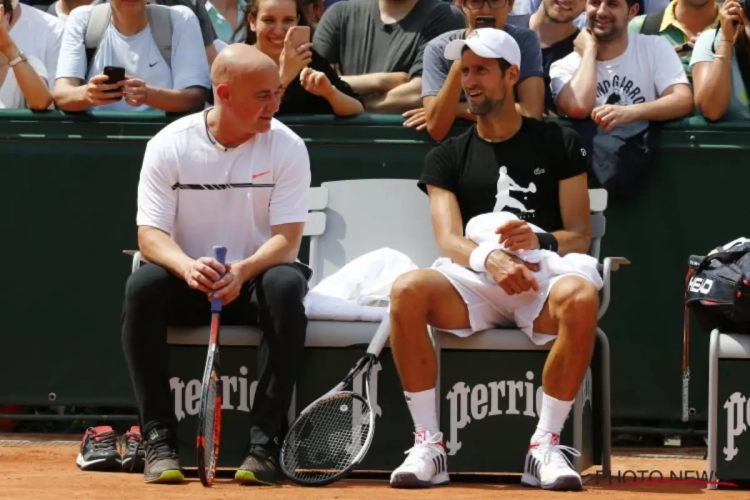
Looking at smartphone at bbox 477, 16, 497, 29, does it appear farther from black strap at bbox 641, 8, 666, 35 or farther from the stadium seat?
the stadium seat

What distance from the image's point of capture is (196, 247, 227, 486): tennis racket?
595 cm

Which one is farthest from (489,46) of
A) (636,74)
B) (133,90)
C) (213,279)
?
(133,90)

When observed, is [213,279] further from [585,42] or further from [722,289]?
[585,42]

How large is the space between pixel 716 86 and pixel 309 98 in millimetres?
2050

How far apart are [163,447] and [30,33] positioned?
337 centimetres

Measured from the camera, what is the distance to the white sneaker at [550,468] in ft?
19.8

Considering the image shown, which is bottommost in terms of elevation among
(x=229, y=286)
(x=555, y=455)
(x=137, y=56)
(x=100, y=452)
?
(x=100, y=452)

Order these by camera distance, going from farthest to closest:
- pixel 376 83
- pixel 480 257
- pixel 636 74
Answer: pixel 376 83 < pixel 636 74 < pixel 480 257

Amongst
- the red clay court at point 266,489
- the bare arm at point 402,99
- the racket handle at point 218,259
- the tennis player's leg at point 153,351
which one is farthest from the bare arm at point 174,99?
the red clay court at point 266,489

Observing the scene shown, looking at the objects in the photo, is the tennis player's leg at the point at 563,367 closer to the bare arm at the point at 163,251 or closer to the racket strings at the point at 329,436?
the racket strings at the point at 329,436

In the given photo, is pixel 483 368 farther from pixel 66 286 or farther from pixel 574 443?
pixel 66 286

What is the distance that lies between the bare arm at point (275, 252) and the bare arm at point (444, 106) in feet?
3.82

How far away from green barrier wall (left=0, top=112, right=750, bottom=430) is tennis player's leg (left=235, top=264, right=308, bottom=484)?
64.8 inches

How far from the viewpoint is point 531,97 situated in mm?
7594
